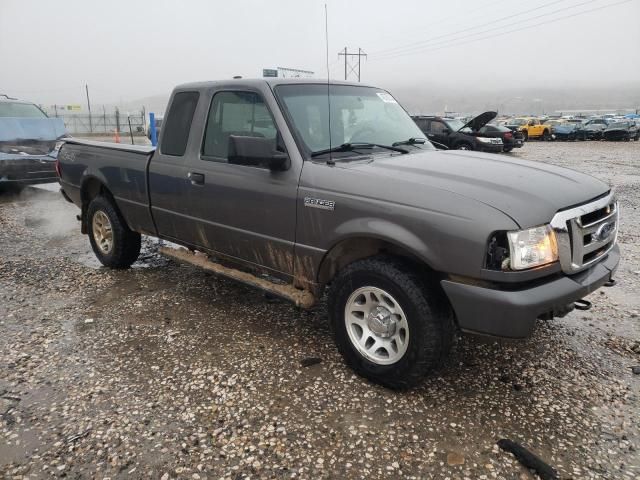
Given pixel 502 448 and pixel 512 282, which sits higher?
pixel 512 282

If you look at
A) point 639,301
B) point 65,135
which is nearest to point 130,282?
point 639,301

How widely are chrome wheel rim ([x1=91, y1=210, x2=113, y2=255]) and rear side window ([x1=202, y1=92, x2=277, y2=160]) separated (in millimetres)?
2019

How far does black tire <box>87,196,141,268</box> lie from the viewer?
207 inches

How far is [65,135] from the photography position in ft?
36.7

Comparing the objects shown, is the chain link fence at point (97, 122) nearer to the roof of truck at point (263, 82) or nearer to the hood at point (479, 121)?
the roof of truck at point (263, 82)

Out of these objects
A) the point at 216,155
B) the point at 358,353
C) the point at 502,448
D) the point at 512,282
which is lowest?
the point at 502,448

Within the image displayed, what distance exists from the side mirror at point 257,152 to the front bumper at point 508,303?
1.38 meters

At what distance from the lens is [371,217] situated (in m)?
3.00

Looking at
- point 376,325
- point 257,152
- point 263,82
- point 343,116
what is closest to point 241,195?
point 257,152

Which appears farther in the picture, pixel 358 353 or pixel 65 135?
pixel 65 135

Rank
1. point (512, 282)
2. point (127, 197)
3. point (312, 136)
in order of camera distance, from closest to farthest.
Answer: point (512, 282) → point (312, 136) → point (127, 197)

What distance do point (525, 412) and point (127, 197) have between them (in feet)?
13.3

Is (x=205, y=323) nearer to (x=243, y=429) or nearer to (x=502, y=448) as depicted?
(x=243, y=429)

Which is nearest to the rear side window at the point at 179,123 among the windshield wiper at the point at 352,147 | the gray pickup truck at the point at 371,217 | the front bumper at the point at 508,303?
the gray pickup truck at the point at 371,217
